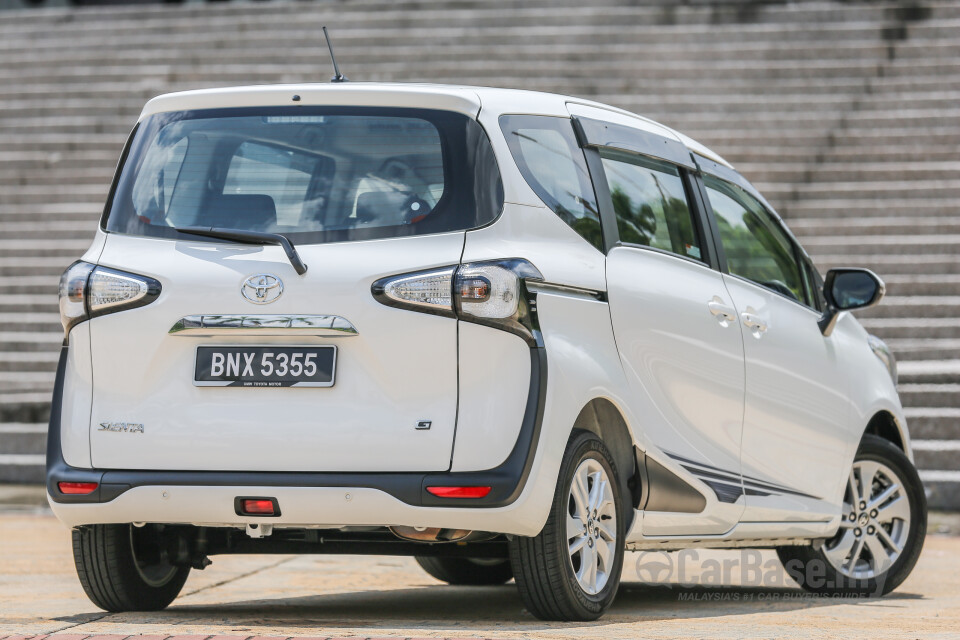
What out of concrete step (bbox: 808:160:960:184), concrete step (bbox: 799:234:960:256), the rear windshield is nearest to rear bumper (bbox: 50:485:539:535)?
the rear windshield

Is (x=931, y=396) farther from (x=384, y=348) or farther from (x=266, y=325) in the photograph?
(x=266, y=325)

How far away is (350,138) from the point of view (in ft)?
18.6

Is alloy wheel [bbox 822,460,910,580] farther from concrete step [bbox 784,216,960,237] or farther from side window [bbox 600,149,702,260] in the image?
concrete step [bbox 784,216,960,237]

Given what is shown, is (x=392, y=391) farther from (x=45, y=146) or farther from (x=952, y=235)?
(x=45, y=146)

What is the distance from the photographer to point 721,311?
6613mm

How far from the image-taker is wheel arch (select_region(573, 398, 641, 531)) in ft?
19.5

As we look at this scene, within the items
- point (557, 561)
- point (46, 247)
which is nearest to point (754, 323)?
point (557, 561)

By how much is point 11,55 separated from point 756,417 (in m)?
16.7

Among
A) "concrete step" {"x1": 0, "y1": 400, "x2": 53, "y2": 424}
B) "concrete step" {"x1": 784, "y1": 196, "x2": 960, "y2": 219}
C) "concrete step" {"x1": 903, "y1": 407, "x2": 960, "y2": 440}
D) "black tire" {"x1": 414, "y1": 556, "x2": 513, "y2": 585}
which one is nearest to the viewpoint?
"black tire" {"x1": 414, "y1": 556, "x2": 513, "y2": 585}

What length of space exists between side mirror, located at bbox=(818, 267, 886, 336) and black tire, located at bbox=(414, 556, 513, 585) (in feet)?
6.31

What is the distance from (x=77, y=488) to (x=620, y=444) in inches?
75.1

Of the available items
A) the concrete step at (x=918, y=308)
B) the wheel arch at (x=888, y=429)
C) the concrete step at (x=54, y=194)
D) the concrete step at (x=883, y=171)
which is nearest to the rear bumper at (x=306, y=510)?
the wheel arch at (x=888, y=429)

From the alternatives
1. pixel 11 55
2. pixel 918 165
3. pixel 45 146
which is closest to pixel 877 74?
pixel 918 165

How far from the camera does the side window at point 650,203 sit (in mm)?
6234
